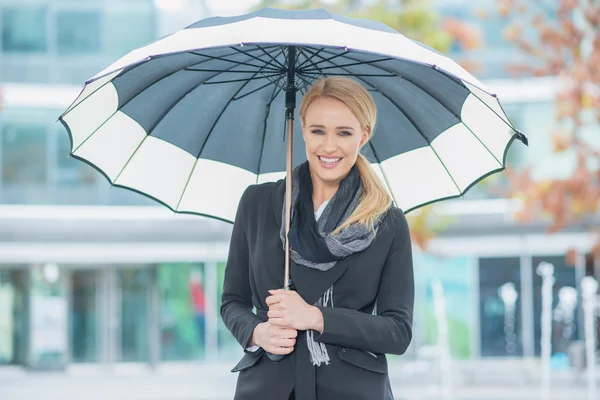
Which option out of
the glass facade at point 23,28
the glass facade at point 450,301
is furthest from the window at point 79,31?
the glass facade at point 450,301

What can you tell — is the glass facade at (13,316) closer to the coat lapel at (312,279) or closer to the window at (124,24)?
the window at (124,24)

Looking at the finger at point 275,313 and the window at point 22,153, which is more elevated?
the window at point 22,153

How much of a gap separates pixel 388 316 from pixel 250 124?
121cm

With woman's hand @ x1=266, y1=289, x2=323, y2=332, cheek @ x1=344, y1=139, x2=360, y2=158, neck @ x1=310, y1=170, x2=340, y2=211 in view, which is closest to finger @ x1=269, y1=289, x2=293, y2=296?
woman's hand @ x1=266, y1=289, x2=323, y2=332

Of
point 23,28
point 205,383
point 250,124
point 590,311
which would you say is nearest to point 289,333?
point 250,124

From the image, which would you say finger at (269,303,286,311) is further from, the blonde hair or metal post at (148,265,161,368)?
metal post at (148,265,161,368)

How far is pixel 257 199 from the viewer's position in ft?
9.46

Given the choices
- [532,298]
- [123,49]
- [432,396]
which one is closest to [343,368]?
[432,396]

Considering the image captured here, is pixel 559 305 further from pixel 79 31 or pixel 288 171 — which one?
pixel 288 171

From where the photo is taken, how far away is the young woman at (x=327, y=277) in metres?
2.64

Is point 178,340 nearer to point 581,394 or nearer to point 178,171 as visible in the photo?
point 581,394

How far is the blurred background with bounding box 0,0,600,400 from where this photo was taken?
21281 mm

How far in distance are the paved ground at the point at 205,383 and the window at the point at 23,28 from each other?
7717mm

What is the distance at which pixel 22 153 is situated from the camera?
72.2 ft
